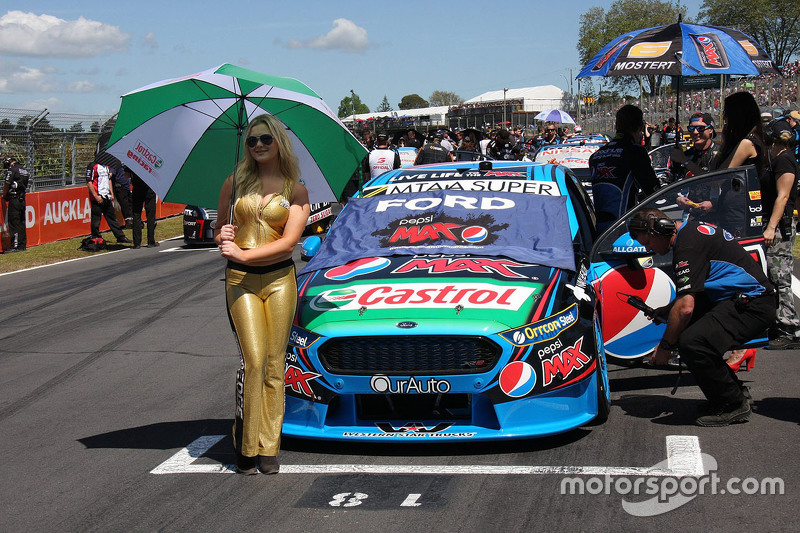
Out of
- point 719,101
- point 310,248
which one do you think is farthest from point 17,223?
point 719,101

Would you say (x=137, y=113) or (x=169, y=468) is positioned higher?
(x=137, y=113)

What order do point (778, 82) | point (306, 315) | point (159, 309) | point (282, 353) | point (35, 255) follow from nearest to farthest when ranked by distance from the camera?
point (282, 353)
point (306, 315)
point (159, 309)
point (35, 255)
point (778, 82)

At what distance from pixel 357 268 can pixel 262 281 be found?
104 centimetres

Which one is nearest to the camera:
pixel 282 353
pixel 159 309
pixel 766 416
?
pixel 282 353

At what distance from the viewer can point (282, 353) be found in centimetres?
496

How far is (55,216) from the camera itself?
20156mm

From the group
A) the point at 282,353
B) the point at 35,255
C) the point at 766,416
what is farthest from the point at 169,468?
the point at 35,255

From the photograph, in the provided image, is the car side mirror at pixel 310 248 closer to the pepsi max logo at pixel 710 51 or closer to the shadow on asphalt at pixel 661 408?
the shadow on asphalt at pixel 661 408

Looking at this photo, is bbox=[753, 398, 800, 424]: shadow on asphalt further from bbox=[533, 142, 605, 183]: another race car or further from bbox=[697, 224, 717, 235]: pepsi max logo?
bbox=[533, 142, 605, 183]: another race car

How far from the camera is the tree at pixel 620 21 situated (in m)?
80.1

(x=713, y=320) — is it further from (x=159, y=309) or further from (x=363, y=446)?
(x=159, y=309)

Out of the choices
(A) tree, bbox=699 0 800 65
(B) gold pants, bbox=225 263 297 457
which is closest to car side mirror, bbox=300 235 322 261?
(B) gold pants, bbox=225 263 297 457

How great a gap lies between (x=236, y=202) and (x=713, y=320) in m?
2.95

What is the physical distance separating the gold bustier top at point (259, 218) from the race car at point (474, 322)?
0.59 meters
